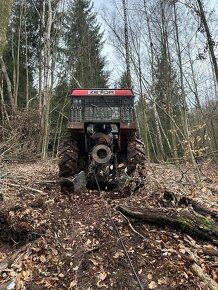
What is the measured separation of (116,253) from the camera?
170 inches

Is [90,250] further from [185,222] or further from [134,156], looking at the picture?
[134,156]

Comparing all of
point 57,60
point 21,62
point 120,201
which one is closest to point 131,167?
point 120,201

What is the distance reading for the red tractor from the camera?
7.54 m

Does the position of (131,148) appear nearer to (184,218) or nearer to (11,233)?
(184,218)

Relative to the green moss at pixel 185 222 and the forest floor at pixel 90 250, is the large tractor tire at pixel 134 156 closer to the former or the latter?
the forest floor at pixel 90 250

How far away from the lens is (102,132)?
806 centimetres

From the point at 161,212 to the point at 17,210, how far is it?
7.42ft

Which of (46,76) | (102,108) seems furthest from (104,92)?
(46,76)

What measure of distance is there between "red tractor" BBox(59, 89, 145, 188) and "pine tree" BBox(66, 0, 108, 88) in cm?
1188

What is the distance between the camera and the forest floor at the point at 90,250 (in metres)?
3.79

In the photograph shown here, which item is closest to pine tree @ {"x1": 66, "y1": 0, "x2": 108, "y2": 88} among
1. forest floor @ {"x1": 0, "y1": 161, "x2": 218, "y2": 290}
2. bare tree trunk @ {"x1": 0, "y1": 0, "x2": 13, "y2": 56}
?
bare tree trunk @ {"x1": 0, "y1": 0, "x2": 13, "y2": 56}

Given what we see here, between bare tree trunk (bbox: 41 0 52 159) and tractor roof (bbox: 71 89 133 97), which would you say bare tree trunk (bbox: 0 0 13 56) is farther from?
bare tree trunk (bbox: 41 0 52 159)

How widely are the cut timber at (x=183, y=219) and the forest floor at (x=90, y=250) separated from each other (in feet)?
0.33

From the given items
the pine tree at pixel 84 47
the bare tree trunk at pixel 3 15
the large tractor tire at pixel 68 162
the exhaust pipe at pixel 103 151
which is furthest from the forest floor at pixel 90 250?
the pine tree at pixel 84 47
